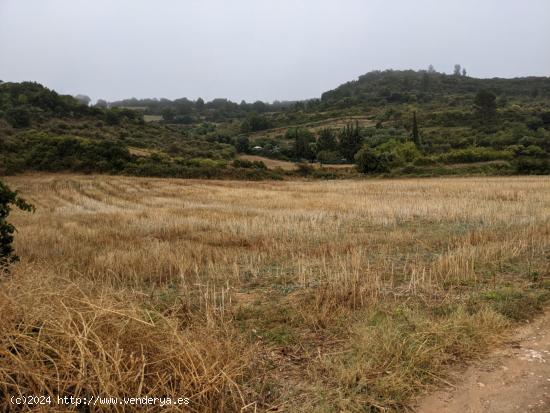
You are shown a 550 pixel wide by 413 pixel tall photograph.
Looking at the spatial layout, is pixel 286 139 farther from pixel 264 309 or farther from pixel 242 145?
pixel 264 309

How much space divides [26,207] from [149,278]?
3306 millimetres

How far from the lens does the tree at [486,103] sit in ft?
257

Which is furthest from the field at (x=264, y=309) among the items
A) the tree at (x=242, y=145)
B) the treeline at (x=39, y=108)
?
the tree at (x=242, y=145)

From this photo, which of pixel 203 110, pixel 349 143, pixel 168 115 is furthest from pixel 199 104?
pixel 349 143

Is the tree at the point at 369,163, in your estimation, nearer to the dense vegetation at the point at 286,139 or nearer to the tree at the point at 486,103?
the dense vegetation at the point at 286,139

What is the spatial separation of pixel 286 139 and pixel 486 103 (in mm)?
36513

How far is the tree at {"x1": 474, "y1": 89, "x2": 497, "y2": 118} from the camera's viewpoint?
78.4 m

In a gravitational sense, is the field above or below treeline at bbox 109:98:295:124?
below

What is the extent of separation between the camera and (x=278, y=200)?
2436 centimetres

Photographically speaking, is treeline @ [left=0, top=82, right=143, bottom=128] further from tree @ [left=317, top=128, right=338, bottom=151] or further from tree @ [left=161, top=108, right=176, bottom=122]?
tree @ [left=161, top=108, right=176, bottom=122]

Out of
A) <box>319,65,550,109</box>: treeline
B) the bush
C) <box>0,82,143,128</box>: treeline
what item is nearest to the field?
the bush

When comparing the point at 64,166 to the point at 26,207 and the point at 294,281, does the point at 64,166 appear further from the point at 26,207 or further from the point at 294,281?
the point at 294,281

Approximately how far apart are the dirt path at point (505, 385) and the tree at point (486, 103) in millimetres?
82748

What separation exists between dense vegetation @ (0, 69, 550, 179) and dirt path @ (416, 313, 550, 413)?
42.1 m
